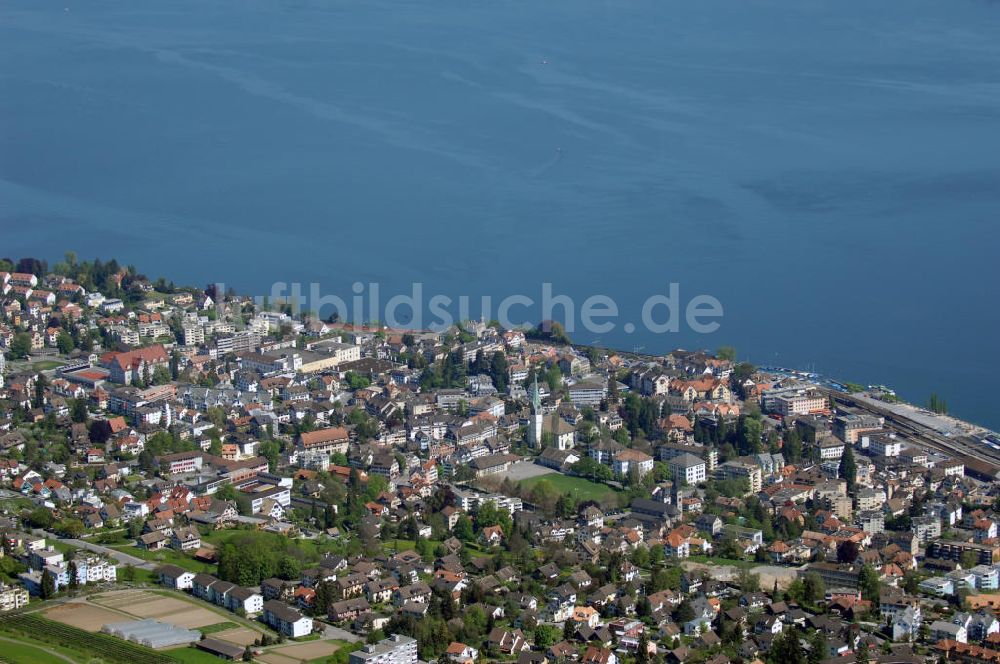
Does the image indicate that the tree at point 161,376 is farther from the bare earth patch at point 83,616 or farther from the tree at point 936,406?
the tree at point 936,406

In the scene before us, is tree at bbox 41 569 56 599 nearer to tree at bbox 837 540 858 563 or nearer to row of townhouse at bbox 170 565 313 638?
row of townhouse at bbox 170 565 313 638

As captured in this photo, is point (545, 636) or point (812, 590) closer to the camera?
point (545, 636)

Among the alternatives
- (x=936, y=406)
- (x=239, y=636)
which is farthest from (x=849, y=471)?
(x=239, y=636)

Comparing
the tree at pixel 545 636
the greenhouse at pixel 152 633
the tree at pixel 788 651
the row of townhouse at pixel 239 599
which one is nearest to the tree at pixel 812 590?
the tree at pixel 788 651

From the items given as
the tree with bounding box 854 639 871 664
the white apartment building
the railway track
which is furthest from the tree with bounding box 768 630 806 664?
the railway track

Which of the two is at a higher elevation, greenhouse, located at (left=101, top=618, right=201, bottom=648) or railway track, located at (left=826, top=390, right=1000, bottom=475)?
railway track, located at (left=826, top=390, right=1000, bottom=475)

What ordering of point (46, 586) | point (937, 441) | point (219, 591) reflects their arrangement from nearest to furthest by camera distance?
1. point (46, 586)
2. point (219, 591)
3. point (937, 441)

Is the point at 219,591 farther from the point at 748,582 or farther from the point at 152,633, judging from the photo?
the point at 748,582
